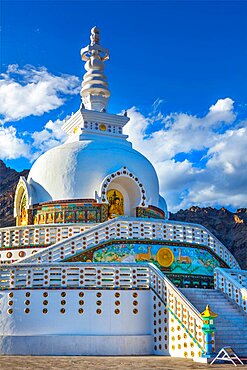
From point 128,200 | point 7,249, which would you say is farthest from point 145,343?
point 128,200

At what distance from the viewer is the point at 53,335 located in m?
13.0

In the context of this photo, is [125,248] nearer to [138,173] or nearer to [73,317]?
[73,317]

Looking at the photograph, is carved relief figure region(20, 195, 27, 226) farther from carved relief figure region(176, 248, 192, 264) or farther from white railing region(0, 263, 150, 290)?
carved relief figure region(176, 248, 192, 264)

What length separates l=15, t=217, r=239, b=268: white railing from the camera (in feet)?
49.3

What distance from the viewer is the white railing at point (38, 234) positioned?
17.3 m

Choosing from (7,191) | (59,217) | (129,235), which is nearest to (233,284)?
(129,235)

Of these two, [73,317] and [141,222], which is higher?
[141,222]

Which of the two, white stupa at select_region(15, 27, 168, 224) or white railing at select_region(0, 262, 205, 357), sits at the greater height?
white stupa at select_region(15, 27, 168, 224)

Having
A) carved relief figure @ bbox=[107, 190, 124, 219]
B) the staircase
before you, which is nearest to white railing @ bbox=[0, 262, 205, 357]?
the staircase

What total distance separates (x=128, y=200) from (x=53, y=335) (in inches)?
334

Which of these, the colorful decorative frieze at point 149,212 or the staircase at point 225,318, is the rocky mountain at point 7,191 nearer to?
the colorful decorative frieze at point 149,212

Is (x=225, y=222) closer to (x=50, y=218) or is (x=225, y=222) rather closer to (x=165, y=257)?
(x=50, y=218)

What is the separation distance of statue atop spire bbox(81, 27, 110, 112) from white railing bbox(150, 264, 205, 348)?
1218cm

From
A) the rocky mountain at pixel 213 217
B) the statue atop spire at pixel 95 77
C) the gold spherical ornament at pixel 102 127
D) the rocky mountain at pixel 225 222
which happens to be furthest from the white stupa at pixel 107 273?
the rocky mountain at pixel 225 222
